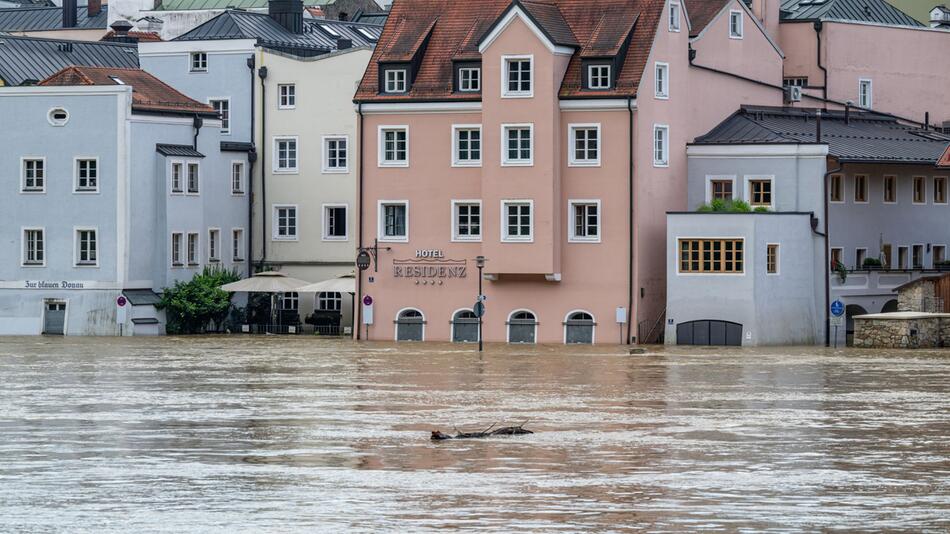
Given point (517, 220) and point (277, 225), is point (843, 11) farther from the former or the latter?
point (277, 225)

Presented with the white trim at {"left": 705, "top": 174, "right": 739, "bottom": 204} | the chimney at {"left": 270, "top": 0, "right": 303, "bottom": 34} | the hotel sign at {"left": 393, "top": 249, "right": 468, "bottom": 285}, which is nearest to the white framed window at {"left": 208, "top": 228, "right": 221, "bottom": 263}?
the hotel sign at {"left": 393, "top": 249, "right": 468, "bottom": 285}

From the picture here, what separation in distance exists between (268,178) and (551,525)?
6461 cm

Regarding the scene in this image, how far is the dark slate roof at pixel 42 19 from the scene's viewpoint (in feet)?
481

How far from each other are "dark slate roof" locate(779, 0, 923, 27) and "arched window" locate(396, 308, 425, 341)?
86.6 feet

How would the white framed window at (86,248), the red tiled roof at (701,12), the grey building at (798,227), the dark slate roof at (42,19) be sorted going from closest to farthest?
the grey building at (798,227) → the red tiled roof at (701,12) → the white framed window at (86,248) → the dark slate roof at (42,19)

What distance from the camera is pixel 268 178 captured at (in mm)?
97625

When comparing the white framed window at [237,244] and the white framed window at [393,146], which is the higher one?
the white framed window at [393,146]

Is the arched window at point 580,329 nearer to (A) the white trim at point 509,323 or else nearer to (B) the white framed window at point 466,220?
(A) the white trim at point 509,323

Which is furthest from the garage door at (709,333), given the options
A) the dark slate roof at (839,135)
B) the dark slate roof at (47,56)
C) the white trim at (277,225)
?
the dark slate roof at (47,56)

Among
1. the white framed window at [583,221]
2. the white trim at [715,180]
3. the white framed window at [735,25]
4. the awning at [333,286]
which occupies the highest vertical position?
the white framed window at [735,25]

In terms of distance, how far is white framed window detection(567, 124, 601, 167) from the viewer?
274 feet

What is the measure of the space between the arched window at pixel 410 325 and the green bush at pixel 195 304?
9.10m

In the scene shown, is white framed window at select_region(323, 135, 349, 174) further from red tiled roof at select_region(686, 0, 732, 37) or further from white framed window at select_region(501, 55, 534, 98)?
red tiled roof at select_region(686, 0, 732, 37)

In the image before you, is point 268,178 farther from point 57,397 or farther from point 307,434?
point 307,434
